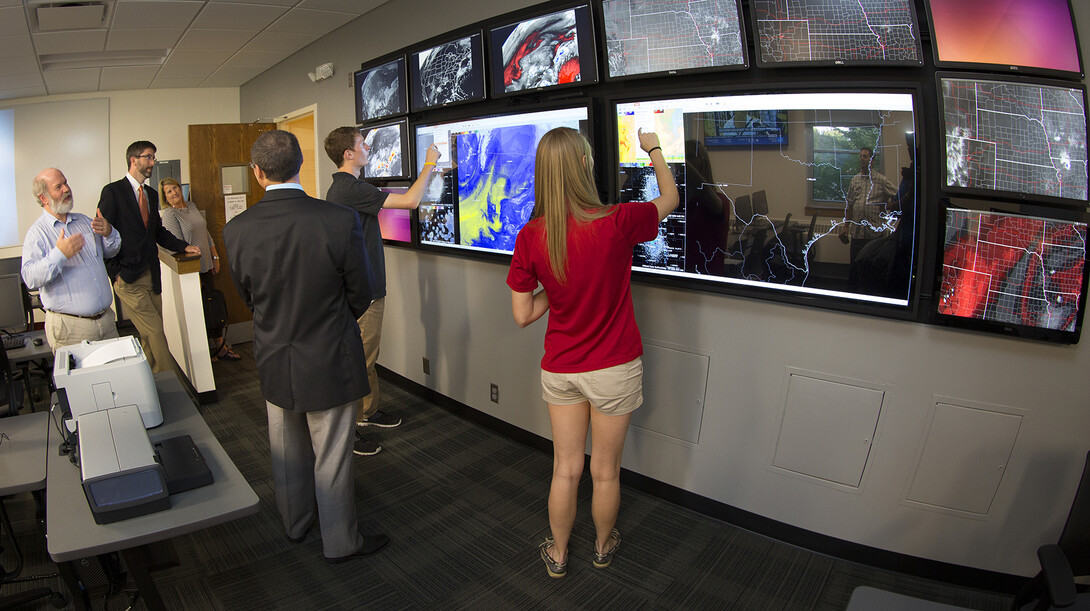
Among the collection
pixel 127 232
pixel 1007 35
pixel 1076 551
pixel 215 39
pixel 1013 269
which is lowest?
pixel 1076 551

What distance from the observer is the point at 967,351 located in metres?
1.90

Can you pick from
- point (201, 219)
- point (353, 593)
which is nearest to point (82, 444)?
point (353, 593)

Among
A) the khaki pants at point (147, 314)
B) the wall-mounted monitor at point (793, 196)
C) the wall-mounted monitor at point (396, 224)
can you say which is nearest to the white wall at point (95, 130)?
the khaki pants at point (147, 314)

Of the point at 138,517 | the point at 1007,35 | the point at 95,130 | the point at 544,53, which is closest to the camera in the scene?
the point at 138,517

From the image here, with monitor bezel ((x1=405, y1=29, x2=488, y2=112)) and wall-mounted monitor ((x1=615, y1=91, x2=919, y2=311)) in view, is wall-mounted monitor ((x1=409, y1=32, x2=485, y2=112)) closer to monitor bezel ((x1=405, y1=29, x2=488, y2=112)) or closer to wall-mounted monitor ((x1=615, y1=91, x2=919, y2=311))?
monitor bezel ((x1=405, y1=29, x2=488, y2=112))

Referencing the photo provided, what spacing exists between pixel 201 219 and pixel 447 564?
13.6ft

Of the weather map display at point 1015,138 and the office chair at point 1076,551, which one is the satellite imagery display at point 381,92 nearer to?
the weather map display at point 1015,138

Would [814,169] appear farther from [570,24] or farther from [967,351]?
[570,24]

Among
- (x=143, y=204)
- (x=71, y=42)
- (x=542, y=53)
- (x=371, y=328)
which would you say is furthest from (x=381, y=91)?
(x=71, y=42)

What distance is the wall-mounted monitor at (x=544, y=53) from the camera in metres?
2.47

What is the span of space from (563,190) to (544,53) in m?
1.20

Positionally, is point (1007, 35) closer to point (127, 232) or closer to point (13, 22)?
point (127, 232)

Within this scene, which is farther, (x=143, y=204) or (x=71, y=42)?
(x=71, y=42)

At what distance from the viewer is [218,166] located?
563 centimetres
